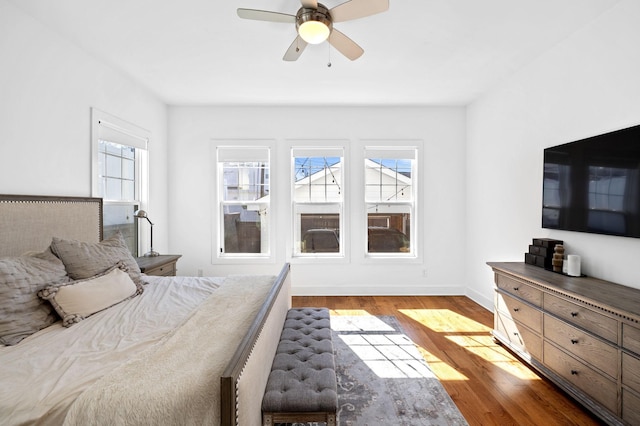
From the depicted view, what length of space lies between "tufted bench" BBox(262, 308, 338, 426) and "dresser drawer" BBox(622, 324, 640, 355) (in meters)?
1.64

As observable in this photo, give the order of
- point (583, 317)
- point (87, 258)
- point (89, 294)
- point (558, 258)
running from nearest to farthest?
point (89, 294) < point (583, 317) < point (87, 258) < point (558, 258)

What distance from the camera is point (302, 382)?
159 cm

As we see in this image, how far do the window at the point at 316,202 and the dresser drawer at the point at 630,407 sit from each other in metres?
3.25

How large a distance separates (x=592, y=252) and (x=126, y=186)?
Result: 185 inches

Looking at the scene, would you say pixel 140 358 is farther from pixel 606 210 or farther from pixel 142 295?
pixel 606 210

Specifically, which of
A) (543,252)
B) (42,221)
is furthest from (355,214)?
(42,221)

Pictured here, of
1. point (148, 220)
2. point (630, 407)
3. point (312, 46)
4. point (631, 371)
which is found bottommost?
point (630, 407)

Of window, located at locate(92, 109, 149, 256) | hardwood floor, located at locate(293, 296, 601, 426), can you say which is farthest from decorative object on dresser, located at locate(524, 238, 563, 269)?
window, located at locate(92, 109, 149, 256)

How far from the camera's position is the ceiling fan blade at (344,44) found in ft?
7.20

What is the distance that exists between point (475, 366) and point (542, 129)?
2.30 metres

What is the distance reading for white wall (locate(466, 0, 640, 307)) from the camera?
7.41 ft

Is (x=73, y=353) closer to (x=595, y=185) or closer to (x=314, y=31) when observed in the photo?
(x=314, y=31)

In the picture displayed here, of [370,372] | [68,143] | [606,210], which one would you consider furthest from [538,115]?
[68,143]

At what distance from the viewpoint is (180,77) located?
354cm
